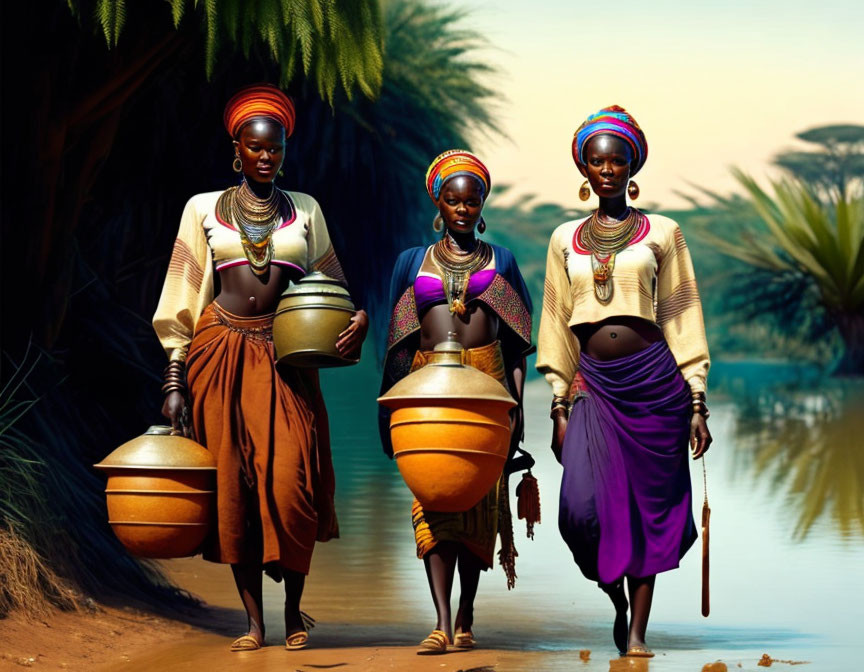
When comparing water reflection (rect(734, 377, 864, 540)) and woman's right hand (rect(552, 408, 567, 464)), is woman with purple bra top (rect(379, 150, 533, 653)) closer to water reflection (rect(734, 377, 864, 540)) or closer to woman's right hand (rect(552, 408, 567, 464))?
woman's right hand (rect(552, 408, 567, 464))

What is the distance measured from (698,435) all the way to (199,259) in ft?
6.74

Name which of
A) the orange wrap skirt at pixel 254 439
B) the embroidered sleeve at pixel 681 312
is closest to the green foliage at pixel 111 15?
the orange wrap skirt at pixel 254 439

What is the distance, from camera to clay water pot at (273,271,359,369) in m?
6.21

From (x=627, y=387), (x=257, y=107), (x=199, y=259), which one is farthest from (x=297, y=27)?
(x=627, y=387)

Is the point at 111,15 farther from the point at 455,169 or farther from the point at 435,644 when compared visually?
the point at 435,644

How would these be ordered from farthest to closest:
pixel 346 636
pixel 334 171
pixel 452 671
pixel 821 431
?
pixel 821 431
pixel 334 171
pixel 346 636
pixel 452 671

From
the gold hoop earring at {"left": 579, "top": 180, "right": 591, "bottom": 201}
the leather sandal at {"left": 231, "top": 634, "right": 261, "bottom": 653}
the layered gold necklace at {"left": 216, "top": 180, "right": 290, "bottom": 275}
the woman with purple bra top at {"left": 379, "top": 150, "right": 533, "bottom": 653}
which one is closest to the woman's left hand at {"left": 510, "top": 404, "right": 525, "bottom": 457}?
the woman with purple bra top at {"left": 379, "top": 150, "right": 533, "bottom": 653}

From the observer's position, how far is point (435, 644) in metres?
6.20

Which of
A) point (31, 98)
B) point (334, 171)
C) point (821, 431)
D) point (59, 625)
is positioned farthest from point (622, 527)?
point (821, 431)

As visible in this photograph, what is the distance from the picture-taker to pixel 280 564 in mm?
6434

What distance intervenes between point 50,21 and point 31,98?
13.5 inches

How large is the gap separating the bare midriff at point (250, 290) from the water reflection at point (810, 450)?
4469mm

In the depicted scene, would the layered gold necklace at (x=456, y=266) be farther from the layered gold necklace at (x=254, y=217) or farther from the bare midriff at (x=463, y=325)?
the layered gold necklace at (x=254, y=217)

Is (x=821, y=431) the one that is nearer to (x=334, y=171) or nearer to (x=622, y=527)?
(x=334, y=171)
